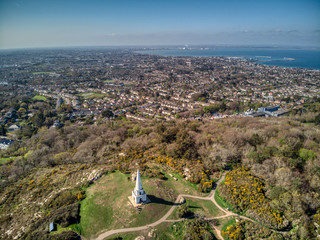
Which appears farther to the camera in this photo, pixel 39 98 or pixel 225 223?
pixel 39 98

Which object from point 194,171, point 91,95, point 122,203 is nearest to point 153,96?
point 91,95

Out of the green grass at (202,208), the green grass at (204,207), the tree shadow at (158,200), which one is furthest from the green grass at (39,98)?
the green grass at (204,207)

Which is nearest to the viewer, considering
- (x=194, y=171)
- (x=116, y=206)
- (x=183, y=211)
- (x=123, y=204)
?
(x=183, y=211)

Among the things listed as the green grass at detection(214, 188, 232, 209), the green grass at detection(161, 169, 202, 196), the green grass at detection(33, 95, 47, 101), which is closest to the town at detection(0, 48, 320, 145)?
the green grass at detection(33, 95, 47, 101)

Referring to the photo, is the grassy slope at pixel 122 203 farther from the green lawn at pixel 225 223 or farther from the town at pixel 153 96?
the town at pixel 153 96

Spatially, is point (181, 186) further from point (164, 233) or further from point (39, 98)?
point (39, 98)

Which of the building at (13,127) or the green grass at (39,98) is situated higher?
the green grass at (39,98)

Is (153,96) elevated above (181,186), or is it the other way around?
(153,96)

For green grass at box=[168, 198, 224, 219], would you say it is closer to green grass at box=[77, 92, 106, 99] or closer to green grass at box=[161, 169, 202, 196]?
green grass at box=[161, 169, 202, 196]
